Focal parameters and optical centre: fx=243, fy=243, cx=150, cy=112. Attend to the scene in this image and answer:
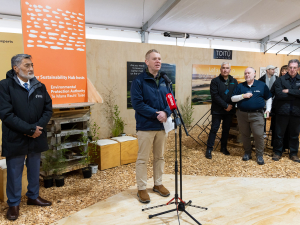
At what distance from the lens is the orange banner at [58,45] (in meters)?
3.06

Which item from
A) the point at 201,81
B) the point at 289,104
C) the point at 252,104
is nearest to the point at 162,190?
the point at 252,104

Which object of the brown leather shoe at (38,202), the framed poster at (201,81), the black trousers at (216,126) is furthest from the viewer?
the framed poster at (201,81)

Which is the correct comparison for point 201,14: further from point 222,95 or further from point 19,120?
point 19,120

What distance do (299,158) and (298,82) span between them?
1.43 m

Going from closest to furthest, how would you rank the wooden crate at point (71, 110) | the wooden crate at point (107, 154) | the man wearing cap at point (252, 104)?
the wooden crate at point (71, 110), the wooden crate at point (107, 154), the man wearing cap at point (252, 104)

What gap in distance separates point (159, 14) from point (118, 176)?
5.25 metres

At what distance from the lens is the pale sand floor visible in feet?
7.93

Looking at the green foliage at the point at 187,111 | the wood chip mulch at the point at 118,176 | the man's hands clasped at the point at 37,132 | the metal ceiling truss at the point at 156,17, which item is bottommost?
the wood chip mulch at the point at 118,176

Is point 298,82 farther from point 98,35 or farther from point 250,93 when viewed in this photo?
point 98,35

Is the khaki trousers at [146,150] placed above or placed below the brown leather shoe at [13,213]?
above

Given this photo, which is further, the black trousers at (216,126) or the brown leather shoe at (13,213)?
the black trousers at (216,126)

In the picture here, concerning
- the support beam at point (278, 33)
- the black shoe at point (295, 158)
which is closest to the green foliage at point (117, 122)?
the black shoe at point (295, 158)

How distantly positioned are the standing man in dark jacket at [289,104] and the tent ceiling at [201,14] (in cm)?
379

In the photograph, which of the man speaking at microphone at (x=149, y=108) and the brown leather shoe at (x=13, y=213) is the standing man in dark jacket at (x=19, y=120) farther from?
the man speaking at microphone at (x=149, y=108)
